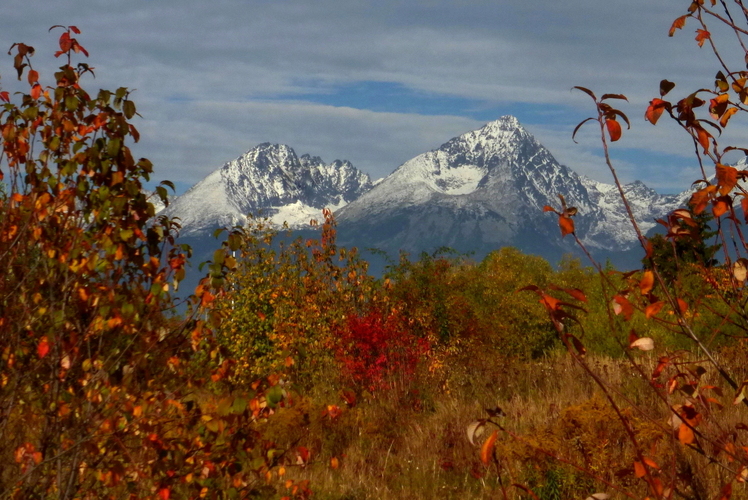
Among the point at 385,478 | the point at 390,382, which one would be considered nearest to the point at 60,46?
the point at 385,478

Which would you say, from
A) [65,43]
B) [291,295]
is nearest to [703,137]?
[65,43]

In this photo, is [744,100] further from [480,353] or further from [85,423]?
[480,353]

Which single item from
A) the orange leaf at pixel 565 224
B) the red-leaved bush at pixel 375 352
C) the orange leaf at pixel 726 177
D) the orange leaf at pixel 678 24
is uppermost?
the orange leaf at pixel 678 24

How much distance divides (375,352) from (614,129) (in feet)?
36.5

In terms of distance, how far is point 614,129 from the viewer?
2375mm

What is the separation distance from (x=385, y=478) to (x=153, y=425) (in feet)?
15.4

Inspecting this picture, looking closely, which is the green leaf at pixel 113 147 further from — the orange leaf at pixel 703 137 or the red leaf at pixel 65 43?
the orange leaf at pixel 703 137

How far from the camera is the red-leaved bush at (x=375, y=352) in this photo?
40.5 ft

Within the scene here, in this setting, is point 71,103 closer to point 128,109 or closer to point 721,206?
point 128,109

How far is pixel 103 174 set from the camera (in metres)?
4.02

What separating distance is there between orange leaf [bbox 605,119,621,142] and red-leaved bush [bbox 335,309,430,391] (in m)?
9.89

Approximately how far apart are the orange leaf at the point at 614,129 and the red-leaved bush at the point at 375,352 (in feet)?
32.4

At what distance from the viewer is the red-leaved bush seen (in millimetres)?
12359

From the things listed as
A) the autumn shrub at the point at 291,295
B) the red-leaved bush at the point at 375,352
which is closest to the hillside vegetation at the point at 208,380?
the red-leaved bush at the point at 375,352
